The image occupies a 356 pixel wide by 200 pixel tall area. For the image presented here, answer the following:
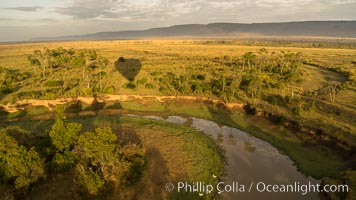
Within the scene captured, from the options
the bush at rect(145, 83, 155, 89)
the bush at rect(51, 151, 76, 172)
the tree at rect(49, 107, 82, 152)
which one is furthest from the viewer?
the bush at rect(145, 83, 155, 89)

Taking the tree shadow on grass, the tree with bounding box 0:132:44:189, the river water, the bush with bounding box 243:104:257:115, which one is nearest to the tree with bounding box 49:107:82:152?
the tree with bounding box 0:132:44:189

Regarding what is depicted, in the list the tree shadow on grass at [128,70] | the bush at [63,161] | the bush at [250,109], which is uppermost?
the tree shadow on grass at [128,70]

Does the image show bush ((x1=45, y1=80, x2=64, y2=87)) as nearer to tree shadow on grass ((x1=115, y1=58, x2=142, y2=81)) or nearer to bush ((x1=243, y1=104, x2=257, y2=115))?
tree shadow on grass ((x1=115, y1=58, x2=142, y2=81))

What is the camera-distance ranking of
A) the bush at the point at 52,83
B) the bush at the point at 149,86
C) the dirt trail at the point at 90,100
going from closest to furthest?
1. the dirt trail at the point at 90,100
2. the bush at the point at 52,83
3. the bush at the point at 149,86

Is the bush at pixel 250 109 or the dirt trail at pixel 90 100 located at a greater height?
the dirt trail at pixel 90 100

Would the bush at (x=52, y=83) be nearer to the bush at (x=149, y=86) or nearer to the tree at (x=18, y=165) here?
the bush at (x=149, y=86)

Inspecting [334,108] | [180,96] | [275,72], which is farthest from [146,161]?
[275,72]

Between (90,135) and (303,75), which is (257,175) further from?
(303,75)

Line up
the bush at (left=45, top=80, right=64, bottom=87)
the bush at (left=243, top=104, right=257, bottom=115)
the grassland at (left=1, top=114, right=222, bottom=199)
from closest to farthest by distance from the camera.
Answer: the grassland at (left=1, top=114, right=222, bottom=199), the bush at (left=243, top=104, right=257, bottom=115), the bush at (left=45, top=80, right=64, bottom=87)

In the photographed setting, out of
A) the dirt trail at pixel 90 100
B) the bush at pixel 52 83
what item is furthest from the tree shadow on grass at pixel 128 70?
the bush at pixel 52 83
